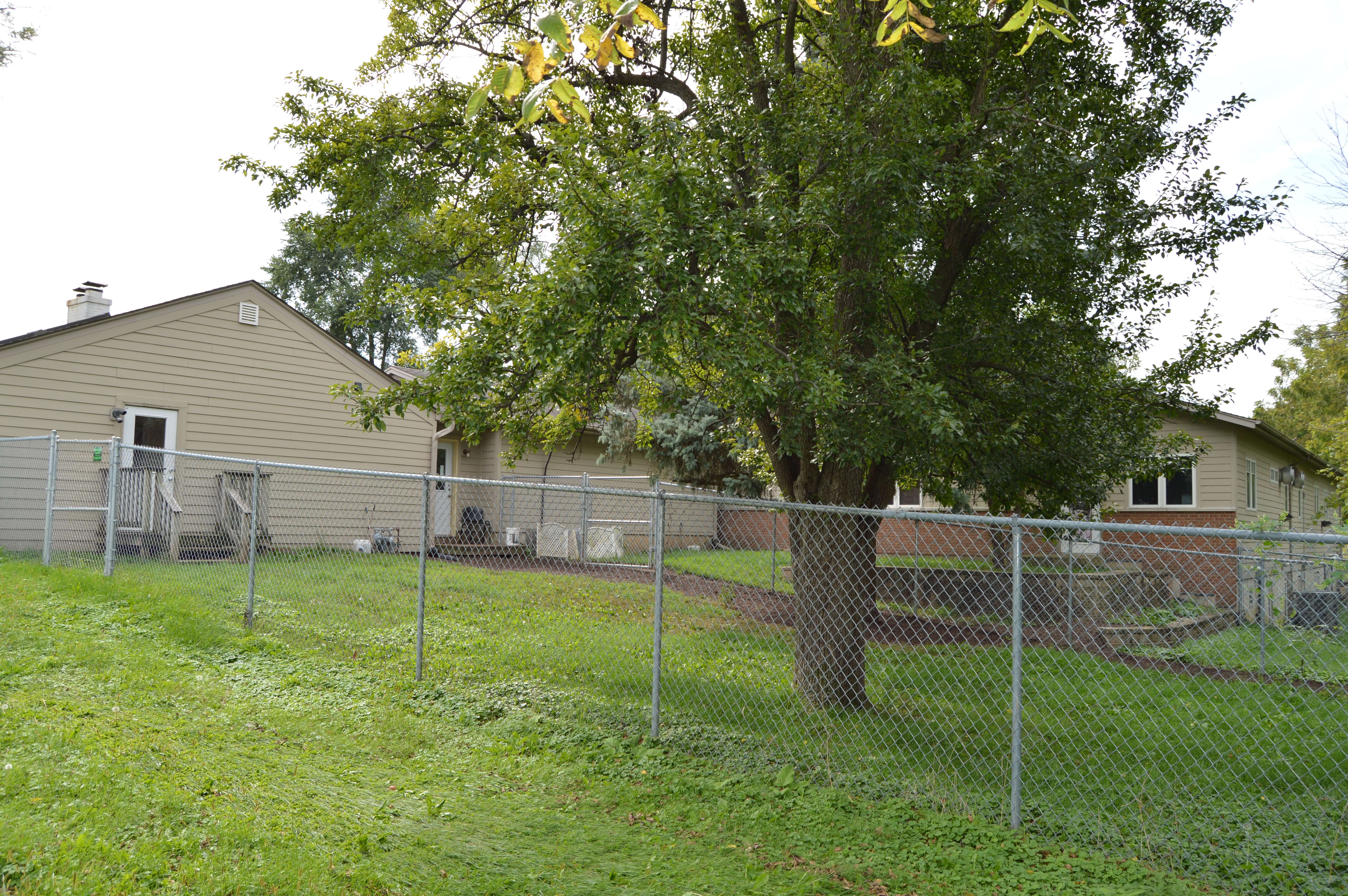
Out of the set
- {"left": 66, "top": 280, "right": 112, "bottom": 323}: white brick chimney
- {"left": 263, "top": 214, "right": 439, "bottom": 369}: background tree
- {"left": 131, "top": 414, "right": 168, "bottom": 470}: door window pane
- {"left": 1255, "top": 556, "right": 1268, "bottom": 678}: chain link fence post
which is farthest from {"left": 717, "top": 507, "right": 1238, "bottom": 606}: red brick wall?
{"left": 263, "top": 214, "right": 439, "bottom": 369}: background tree

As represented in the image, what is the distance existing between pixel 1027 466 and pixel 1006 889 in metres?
3.56

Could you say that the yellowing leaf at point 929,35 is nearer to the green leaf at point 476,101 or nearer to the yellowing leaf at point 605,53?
the yellowing leaf at point 605,53

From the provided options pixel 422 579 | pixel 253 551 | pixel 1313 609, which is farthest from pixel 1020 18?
pixel 1313 609

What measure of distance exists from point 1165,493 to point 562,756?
1783 centimetres

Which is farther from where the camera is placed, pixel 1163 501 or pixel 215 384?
pixel 1163 501

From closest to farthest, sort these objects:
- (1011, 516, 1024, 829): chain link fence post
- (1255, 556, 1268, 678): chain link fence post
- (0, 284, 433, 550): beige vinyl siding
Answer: (1011, 516, 1024, 829): chain link fence post < (1255, 556, 1268, 678): chain link fence post < (0, 284, 433, 550): beige vinyl siding

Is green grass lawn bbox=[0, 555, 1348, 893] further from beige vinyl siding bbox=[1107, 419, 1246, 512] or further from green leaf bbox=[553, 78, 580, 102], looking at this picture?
beige vinyl siding bbox=[1107, 419, 1246, 512]

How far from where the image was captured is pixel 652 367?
6.68 m

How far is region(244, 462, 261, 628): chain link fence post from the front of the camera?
25.9ft

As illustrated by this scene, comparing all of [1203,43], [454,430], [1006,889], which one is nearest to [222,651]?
[1006,889]

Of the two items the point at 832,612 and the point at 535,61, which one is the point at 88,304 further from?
the point at 535,61

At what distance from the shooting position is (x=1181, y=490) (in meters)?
18.8

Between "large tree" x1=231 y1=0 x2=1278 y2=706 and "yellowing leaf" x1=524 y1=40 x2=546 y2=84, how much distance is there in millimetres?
2369

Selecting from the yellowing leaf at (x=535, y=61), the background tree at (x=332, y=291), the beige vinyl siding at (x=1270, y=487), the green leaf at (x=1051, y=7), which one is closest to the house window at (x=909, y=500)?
the beige vinyl siding at (x=1270, y=487)
